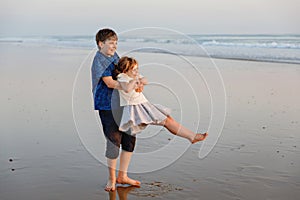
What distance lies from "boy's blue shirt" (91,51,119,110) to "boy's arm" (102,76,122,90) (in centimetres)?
5

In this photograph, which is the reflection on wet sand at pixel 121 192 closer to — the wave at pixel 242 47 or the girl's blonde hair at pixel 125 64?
the girl's blonde hair at pixel 125 64

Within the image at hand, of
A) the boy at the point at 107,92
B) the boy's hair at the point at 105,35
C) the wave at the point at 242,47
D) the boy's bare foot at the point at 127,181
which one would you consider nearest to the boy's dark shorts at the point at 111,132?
the boy at the point at 107,92

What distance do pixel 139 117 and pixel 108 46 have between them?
0.71 meters

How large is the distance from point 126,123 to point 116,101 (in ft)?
0.81

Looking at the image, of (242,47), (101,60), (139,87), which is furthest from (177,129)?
(242,47)

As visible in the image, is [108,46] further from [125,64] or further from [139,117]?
[139,117]

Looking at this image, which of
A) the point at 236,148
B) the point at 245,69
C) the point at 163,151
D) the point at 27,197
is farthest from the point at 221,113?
the point at 245,69

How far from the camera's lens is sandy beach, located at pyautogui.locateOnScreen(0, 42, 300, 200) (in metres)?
4.60

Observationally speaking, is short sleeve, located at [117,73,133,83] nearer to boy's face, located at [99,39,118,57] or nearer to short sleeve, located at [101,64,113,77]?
short sleeve, located at [101,64,113,77]

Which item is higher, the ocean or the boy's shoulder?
the ocean

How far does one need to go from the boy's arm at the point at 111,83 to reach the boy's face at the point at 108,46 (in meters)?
0.25

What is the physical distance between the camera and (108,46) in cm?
479

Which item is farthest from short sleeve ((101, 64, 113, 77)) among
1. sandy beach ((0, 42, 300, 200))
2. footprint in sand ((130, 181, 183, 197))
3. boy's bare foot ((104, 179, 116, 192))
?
footprint in sand ((130, 181, 183, 197))

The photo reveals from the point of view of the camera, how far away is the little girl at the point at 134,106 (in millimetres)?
4660
